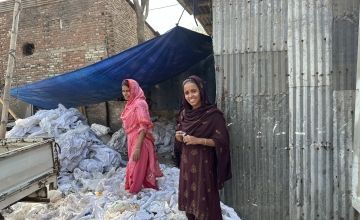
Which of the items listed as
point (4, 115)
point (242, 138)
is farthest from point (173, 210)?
point (4, 115)

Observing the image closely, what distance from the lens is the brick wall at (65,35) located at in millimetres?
8414

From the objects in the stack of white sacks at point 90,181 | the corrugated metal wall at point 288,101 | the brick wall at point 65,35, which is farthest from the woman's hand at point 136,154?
the brick wall at point 65,35

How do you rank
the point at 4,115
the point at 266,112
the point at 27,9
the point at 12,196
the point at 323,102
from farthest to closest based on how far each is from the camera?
the point at 27,9 → the point at 4,115 → the point at 266,112 → the point at 323,102 → the point at 12,196

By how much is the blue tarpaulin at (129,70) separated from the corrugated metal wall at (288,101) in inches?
60.3

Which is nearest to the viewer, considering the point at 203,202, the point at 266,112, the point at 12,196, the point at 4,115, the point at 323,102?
the point at 12,196

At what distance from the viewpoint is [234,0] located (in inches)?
142

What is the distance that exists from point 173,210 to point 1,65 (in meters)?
7.68

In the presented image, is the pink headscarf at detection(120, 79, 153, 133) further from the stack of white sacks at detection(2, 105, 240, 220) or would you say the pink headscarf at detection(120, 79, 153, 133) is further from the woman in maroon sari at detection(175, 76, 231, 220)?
the woman in maroon sari at detection(175, 76, 231, 220)

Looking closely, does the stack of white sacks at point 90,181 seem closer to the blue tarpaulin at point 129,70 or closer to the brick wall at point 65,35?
the blue tarpaulin at point 129,70

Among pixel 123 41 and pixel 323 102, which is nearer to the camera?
pixel 323 102

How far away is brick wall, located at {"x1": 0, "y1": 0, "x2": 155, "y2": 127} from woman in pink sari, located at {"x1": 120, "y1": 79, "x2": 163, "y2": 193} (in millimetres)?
3778

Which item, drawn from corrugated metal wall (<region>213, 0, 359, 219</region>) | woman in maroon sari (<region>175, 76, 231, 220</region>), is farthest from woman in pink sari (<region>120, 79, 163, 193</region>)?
woman in maroon sari (<region>175, 76, 231, 220</region>)

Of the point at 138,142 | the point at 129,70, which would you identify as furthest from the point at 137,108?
the point at 129,70

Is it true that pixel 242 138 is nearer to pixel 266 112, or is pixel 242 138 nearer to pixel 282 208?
pixel 266 112
